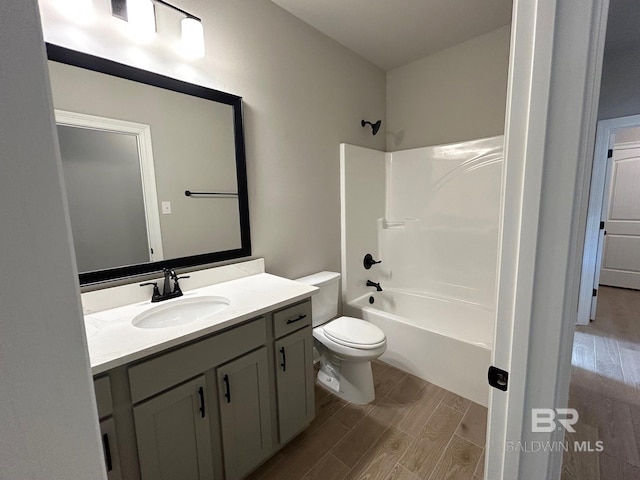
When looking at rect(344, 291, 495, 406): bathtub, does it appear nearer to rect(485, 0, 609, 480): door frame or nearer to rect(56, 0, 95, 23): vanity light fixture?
rect(485, 0, 609, 480): door frame

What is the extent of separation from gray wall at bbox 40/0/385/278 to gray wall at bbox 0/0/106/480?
1310mm

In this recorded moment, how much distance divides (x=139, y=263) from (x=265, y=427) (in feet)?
3.37

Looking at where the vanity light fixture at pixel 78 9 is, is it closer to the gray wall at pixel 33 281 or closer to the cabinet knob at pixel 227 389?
the gray wall at pixel 33 281

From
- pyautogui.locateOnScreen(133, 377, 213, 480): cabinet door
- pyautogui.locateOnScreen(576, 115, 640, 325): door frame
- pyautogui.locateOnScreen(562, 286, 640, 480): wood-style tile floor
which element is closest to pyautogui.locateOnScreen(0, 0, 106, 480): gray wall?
pyautogui.locateOnScreen(133, 377, 213, 480): cabinet door

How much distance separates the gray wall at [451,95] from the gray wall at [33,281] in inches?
108

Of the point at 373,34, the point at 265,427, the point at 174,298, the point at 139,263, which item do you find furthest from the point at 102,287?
the point at 373,34

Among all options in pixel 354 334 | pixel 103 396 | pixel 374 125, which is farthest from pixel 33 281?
pixel 374 125

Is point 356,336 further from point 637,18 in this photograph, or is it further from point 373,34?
point 637,18

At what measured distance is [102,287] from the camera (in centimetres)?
134

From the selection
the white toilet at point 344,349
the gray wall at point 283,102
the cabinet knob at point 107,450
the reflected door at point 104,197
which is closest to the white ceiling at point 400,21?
the gray wall at point 283,102

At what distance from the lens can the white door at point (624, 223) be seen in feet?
13.0

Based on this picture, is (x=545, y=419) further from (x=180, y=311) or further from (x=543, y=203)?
(x=180, y=311)

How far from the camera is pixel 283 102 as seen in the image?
2043 millimetres

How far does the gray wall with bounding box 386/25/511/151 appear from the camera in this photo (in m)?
2.32
